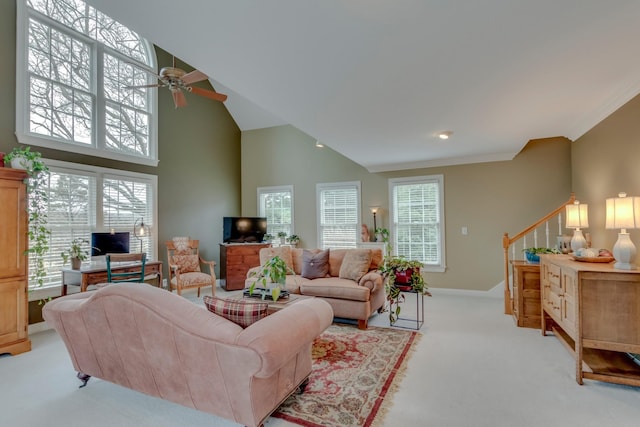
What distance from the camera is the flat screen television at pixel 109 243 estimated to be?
4.45m

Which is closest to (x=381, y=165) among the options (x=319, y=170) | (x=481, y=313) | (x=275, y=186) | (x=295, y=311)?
(x=319, y=170)

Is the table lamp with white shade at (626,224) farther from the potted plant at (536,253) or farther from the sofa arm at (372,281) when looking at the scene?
the sofa arm at (372,281)

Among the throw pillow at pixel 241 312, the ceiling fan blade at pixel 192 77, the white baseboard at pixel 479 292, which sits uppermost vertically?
the ceiling fan blade at pixel 192 77

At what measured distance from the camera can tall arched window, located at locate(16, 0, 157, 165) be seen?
12.9 feet

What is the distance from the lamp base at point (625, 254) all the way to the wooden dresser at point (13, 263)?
5.54 meters

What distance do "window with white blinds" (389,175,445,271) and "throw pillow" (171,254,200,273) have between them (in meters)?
3.74

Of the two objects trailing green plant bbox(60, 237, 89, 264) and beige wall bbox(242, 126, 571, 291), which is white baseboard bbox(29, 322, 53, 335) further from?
beige wall bbox(242, 126, 571, 291)

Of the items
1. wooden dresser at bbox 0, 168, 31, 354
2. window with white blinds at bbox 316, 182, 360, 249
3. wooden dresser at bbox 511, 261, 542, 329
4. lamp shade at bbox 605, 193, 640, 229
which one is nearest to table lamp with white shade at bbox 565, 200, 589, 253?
wooden dresser at bbox 511, 261, 542, 329

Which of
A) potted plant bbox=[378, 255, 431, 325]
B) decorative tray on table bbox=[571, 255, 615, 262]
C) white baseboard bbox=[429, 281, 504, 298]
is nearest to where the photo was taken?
decorative tray on table bbox=[571, 255, 615, 262]

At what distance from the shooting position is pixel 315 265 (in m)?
4.57

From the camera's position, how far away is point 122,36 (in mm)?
5129

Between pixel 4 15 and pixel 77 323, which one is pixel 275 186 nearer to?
pixel 4 15

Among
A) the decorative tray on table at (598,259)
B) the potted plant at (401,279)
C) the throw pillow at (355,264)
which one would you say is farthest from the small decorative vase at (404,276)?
the decorative tray on table at (598,259)

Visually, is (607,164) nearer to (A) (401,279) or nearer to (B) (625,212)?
(B) (625,212)
